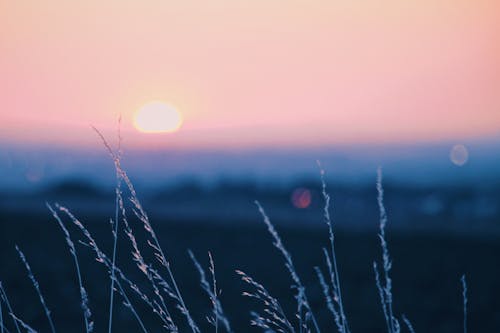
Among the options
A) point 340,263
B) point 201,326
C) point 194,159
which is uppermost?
point 194,159

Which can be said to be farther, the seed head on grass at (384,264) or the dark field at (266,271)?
the dark field at (266,271)

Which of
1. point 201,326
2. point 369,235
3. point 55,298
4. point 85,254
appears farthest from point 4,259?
point 369,235

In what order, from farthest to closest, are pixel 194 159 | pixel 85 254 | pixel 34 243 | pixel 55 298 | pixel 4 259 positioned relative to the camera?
pixel 194 159 < pixel 34 243 < pixel 85 254 < pixel 4 259 < pixel 55 298

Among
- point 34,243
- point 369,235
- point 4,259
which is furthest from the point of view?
point 369,235

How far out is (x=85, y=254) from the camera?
826 cm

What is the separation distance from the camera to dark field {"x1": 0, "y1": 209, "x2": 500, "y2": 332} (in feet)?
18.2

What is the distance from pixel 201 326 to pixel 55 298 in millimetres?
1728

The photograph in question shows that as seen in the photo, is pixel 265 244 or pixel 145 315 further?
pixel 265 244

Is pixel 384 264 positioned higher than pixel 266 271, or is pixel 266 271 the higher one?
pixel 266 271

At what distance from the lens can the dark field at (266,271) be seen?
18.2ft

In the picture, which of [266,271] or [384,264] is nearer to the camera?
[384,264]

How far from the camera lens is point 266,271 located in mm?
7484

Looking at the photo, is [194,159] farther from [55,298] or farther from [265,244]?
[55,298]

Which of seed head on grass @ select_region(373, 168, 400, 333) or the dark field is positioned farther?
the dark field
